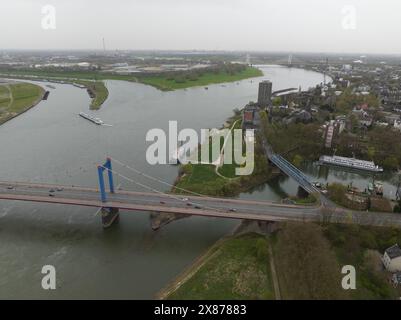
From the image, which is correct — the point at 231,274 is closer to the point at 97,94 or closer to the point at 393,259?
the point at 393,259

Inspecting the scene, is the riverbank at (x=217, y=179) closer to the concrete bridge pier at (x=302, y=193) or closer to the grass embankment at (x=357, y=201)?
the concrete bridge pier at (x=302, y=193)

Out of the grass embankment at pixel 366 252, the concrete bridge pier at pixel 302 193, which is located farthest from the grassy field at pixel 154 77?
the grass embankment at pixel 366 252

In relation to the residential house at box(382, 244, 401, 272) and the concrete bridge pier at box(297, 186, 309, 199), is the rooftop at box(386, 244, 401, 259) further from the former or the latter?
the concrete bridge pier at box(297, 186, 309, 199)

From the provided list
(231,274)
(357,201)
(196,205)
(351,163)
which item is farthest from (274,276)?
(351,163)
